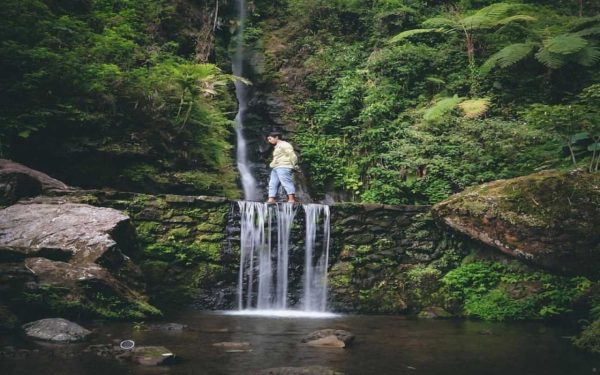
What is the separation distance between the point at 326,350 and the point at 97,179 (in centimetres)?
732

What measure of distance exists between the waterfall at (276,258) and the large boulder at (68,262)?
2515mm

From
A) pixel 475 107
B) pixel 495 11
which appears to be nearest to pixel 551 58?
pixel 475 107

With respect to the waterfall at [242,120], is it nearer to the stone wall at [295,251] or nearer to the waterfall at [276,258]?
the waterfall at [276,258]

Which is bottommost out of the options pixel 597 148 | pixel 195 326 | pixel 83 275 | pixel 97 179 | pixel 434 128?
pixel 195 326

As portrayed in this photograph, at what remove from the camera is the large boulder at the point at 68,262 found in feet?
22.8

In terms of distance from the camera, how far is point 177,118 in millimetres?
12633

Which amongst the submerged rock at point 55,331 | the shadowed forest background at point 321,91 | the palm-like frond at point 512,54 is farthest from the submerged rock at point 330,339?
the palm-like frond at point 512,54

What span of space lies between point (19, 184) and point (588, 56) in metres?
13.6

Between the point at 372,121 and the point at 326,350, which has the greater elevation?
the point at 372,121

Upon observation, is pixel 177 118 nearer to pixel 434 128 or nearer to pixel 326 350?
pixel 434 128

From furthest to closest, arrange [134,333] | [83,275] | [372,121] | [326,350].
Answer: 1. [372,121]
2. [83,275]
3. [134,333]
4. [326,350]

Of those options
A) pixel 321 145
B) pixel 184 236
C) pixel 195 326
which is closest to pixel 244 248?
pixel 184 236

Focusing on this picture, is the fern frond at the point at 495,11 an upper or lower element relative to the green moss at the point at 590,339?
upper

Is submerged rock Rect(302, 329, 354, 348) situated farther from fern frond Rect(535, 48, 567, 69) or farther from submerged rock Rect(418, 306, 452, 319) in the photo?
fern frond Rect(535, 48, 567, 69)
